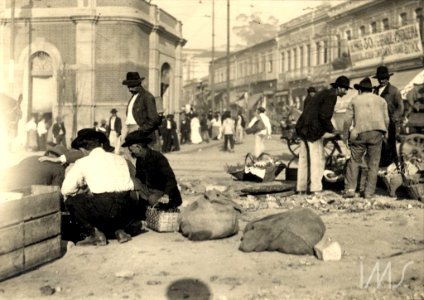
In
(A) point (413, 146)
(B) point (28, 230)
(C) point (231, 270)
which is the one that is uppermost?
(A) point (413, 146)

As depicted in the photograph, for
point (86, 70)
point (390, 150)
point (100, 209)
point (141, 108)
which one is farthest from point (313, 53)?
point (100, 209)

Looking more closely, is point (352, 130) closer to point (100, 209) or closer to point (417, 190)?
point (417, 190)

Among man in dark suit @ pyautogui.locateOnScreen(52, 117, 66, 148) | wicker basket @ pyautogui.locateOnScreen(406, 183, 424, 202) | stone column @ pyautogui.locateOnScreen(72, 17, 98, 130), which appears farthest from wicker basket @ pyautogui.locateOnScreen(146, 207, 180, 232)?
stone column @ pyautogui.locateOnScreen(72, 17, 98, 130)

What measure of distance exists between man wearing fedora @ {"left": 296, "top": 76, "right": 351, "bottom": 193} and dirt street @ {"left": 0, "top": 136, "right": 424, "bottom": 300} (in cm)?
200

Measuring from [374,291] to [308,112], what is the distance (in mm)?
4930

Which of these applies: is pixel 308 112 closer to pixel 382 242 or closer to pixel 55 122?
pixel 382 242

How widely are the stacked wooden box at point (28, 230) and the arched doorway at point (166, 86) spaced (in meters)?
25.5

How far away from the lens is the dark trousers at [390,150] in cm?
941

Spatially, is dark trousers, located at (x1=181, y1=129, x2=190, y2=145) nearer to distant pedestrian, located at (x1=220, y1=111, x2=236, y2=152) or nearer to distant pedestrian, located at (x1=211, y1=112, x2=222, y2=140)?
distant pedestrian, located at (x1=211, y1=112, x2=222, y2=140)

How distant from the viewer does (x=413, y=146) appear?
10227mm

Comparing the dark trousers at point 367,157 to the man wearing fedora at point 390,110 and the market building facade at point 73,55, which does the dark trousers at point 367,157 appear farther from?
the market building facade at point 73,55

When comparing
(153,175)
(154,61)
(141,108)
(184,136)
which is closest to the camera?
(153,175)

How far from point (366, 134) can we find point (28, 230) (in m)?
5.52

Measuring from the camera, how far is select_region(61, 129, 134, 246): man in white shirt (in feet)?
18.4
